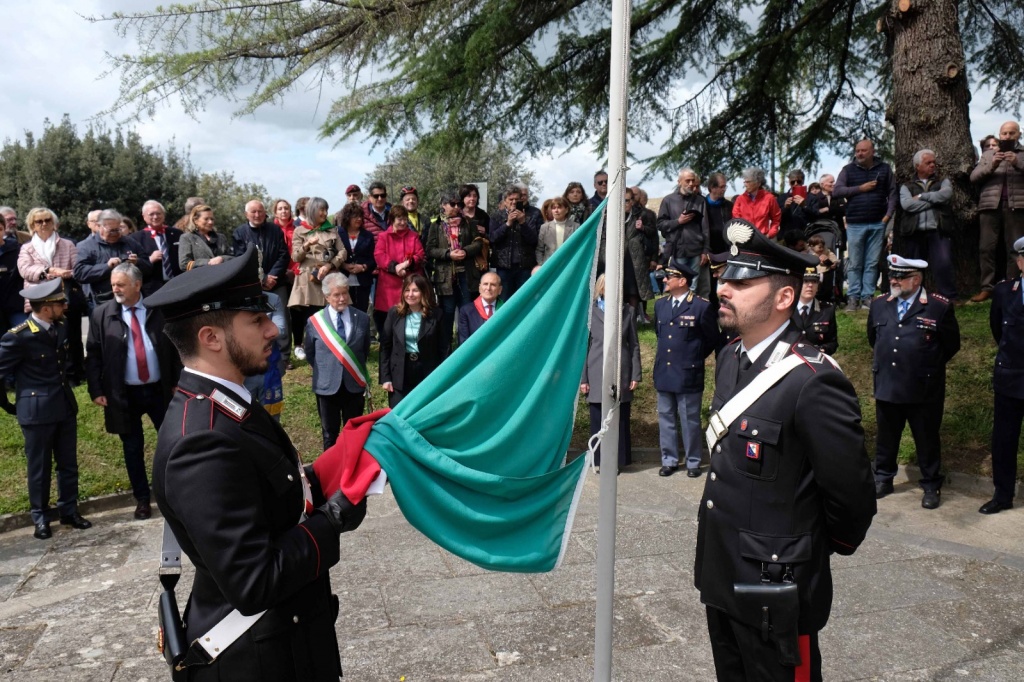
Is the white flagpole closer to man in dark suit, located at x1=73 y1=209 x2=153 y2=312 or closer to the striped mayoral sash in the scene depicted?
the striped mayoral sash

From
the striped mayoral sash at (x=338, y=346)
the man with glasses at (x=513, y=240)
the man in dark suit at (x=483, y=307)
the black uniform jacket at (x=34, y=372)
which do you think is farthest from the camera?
the man with glasses at (x=513, y=240)

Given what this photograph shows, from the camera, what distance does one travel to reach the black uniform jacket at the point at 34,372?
277 inches

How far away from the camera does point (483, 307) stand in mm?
8938

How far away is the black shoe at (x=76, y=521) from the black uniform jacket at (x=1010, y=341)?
305 inches

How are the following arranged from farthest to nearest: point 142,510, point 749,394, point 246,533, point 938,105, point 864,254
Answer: point 864,254 → point 938,105 → point 142,510 → point 749,394 → point 246,533

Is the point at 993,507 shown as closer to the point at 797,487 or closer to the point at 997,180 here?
the point at 797,487

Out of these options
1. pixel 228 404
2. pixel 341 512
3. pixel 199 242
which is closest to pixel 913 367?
pixel 341 512

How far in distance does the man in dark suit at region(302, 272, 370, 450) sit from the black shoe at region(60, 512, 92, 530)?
223 centimetres

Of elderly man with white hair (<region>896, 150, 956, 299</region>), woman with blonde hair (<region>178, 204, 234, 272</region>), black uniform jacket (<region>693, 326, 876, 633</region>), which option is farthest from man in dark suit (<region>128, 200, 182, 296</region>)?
elderly man with white hair (<region>896, 150, 956, 299</region>)

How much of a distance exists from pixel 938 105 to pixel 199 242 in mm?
9276

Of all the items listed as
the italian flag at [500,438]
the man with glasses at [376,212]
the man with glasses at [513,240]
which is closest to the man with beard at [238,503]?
the italian flag at [500,438]

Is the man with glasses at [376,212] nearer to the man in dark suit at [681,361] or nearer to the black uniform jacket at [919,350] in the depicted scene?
the man in dark suit at [681,361]

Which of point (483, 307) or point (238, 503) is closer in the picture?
point (238, 503)

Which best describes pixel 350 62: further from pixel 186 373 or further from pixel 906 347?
pixel 186 373
